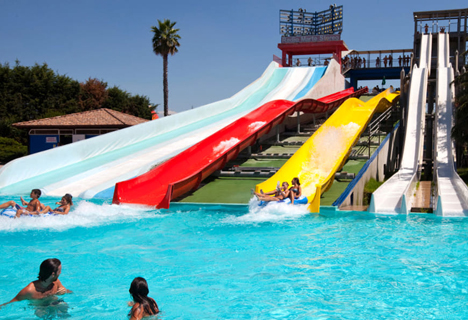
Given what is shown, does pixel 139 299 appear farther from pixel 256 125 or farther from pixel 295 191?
pixel 256 125

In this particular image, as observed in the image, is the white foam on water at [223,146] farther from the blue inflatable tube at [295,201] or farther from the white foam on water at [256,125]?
the blue inflatable tube at [295,201]

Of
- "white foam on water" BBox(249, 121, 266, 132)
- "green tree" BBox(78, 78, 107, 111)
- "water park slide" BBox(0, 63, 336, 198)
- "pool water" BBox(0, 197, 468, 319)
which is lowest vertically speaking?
"pool water" BBox(0, 197, 468, 319)

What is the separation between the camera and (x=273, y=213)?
1006cm

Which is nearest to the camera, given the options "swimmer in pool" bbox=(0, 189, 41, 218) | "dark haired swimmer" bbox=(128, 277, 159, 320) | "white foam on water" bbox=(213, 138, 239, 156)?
"dark haired swimmer" bbox=(128, 277, 159, 320)

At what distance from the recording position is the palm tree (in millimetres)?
33000

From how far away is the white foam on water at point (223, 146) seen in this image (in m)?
14.0

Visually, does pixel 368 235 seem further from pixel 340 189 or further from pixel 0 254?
pixel 0 254

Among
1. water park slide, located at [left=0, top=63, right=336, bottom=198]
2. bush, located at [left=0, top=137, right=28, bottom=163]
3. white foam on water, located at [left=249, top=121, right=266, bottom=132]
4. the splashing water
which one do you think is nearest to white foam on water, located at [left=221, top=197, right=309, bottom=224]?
the splashing water

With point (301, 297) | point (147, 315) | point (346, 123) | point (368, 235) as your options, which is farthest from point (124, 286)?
point (346, 123)

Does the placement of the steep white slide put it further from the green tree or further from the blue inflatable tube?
the green tree

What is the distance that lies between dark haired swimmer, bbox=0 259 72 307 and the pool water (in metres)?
0.16

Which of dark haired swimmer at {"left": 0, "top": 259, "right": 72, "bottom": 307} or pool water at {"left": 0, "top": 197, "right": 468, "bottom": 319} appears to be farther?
pool water at {"left": 0, "top": 197, "right": 468, "bottom": 319}

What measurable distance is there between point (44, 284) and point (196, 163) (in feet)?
28.9

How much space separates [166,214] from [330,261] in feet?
15.8
